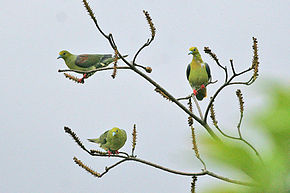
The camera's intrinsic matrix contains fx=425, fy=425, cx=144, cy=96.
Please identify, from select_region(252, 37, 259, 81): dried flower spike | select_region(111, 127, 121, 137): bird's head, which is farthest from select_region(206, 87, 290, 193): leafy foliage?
select_region(111, 127, 121, 137): bird's head

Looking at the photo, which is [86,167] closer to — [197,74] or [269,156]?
[269,156]

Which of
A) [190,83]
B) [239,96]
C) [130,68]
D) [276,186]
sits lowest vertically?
[276,186]

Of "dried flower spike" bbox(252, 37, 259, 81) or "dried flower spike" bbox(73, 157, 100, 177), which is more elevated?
"dried flower spike" bbox(252, 37, 259, 81)

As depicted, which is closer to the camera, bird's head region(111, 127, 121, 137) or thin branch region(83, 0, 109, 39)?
thin branch region(83, 0, 109, 39)

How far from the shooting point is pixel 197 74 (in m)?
2.19

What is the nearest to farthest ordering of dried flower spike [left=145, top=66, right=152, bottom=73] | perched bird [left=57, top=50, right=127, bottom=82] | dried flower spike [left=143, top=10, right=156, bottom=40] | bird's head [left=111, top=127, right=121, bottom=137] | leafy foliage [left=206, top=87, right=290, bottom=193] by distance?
1. leafy foliage [left=206, top=87, right=290, bottom=193]
2. dried flower spike [left=143, top=10, right=156, bottom=40]
3. dried flower spike [left=145, top=66, right=152, bottom=73]
4. perched bird [left=57, top=50, right=127, bottom=82]
5. bird's head [left=111, top=127, right=121, bottom=137]

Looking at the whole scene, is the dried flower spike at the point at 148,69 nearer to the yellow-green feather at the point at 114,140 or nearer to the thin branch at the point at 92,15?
the thin branch at the point at 92,15

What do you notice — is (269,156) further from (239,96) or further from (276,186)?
(239,96)

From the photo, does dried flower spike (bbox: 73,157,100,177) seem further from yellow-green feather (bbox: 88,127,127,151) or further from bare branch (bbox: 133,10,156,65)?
yellow-green feather (bbox: 88,127,127,151)

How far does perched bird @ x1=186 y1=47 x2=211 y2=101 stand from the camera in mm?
2168

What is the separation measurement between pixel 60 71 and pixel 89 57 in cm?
115

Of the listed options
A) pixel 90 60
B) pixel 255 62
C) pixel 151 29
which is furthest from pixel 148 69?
pixel 90 60

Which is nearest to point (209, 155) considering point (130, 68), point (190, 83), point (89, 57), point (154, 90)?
point (154, 90)

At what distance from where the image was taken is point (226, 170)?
1.29 feet
